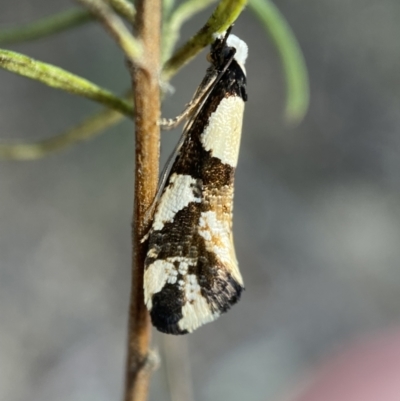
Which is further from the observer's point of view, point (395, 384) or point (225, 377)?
point (225, 377)

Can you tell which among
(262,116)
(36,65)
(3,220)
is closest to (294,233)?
(262,116)

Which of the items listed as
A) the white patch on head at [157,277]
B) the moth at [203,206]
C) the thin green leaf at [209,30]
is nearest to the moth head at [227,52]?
the moth at [203,206]

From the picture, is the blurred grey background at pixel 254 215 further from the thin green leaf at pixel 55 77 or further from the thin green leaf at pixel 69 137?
the thin green leaf at pixel 55 77

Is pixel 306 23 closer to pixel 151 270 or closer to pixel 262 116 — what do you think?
pixel 262 116

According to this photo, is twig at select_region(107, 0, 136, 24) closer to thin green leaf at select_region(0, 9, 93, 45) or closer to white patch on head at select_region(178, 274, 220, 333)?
thin green leaf at select_region(0, 9, 93, 45)

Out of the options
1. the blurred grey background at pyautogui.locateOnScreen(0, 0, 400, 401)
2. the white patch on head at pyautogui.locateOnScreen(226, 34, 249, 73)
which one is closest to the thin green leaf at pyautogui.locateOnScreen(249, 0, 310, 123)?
the white patch on head at pyautogui.locateOnScreen(226, 34, 249, 73)

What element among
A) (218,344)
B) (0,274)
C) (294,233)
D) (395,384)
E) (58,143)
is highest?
(0,274)
